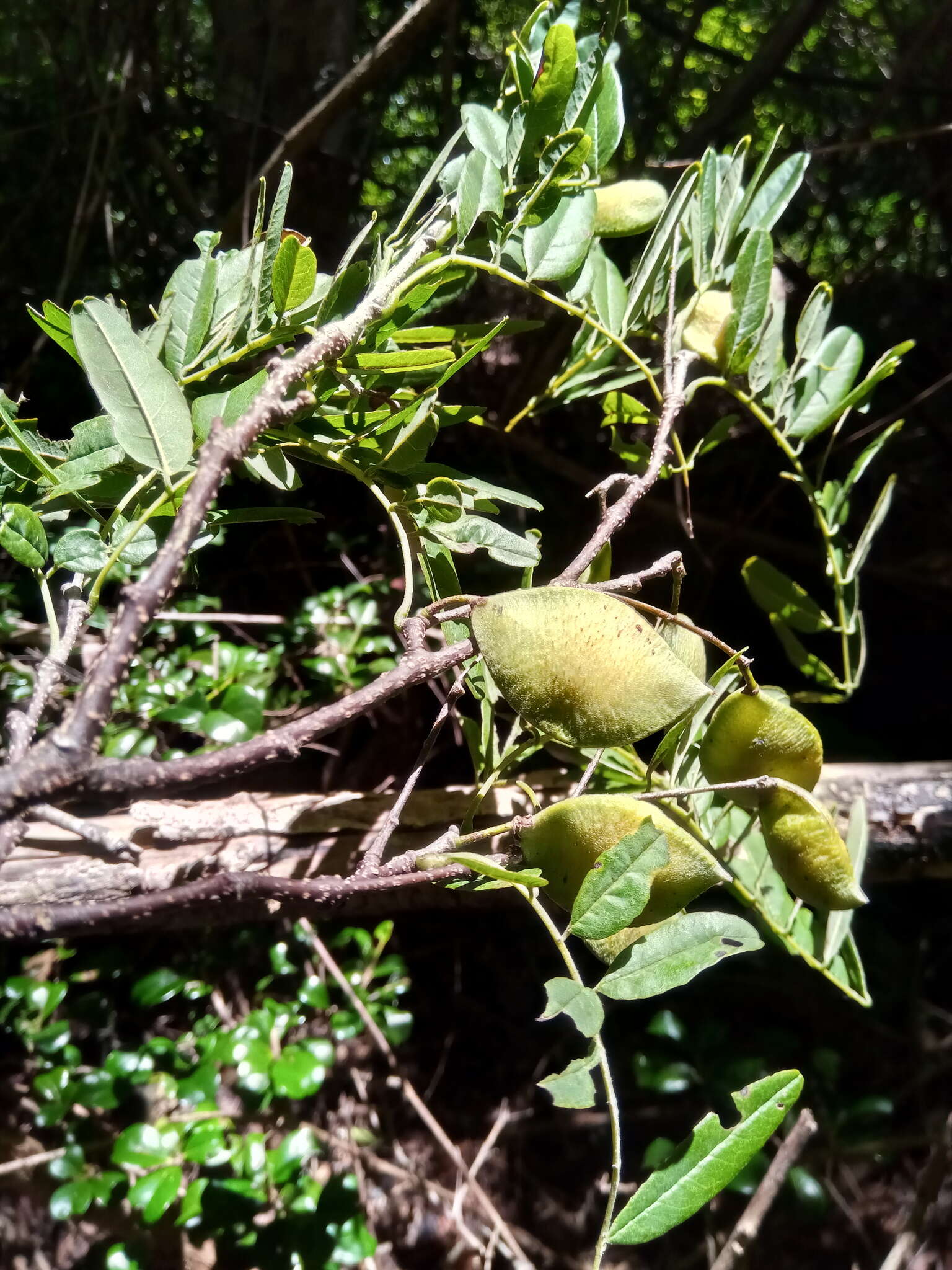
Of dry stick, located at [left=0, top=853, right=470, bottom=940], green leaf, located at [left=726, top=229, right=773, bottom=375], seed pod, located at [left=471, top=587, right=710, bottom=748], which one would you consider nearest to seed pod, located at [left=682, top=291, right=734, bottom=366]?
green leaf, located at [left=726, top=229, right=773, bottom=375]

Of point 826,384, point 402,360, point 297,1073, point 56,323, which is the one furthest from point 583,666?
point 297,1073

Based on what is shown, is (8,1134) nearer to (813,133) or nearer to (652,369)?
(652,369)

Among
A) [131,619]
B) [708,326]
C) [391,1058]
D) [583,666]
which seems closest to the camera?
[131,619]

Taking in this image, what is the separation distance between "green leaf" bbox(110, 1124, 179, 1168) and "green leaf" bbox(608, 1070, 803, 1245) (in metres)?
0.53

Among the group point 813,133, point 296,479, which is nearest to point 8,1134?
point 296,479

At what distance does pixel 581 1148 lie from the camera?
36.6 inches

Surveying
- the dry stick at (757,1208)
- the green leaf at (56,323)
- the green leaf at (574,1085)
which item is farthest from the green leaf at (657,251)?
the dry stick at (757,1208)

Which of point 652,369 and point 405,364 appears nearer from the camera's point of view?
point 405,364

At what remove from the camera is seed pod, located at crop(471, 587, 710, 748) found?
1.09 ft

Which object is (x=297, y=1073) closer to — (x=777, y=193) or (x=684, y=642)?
(x=684, y=642)

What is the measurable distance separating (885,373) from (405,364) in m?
0.34

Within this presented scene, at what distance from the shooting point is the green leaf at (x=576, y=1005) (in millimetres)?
331

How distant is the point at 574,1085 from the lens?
0.32 meters

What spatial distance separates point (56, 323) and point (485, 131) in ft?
0.84
